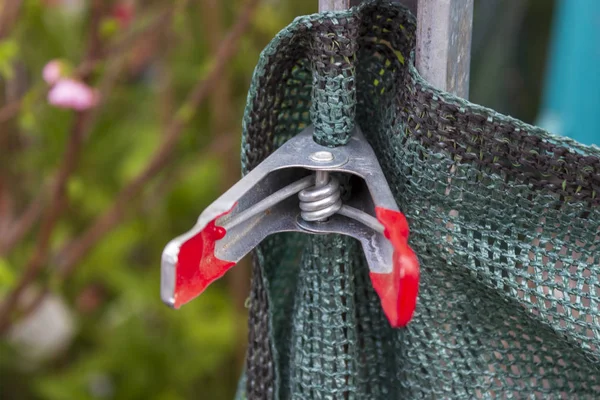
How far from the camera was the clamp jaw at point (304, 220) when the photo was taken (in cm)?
36

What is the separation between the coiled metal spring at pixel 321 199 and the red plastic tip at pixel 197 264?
0.06 metres

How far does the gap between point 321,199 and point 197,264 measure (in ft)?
0.28

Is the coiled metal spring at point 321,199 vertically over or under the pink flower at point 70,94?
over

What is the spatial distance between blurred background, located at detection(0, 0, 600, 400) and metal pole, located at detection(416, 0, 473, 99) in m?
0.88

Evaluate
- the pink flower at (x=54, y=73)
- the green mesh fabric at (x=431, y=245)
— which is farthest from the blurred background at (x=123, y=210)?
the green mesh fabric at (x=431, y=245)

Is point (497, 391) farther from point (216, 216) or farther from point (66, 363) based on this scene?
point (66, 363)

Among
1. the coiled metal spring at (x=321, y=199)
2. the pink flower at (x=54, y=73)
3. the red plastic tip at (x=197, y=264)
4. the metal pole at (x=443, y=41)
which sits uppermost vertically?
the metal pole at (x=443, y=41)

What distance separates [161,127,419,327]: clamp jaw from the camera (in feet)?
1.17

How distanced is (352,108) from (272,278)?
6.4 inches

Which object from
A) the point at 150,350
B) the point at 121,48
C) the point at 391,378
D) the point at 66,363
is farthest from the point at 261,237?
the point at 66,363

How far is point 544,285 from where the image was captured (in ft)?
1.39

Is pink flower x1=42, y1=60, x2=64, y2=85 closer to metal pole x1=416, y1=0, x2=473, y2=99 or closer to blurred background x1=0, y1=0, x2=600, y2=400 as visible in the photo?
blurred background x1=0, y1=0, x2=600, y2=400

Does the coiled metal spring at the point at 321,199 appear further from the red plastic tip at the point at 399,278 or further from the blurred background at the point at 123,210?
the blurred background at the point at 123,210

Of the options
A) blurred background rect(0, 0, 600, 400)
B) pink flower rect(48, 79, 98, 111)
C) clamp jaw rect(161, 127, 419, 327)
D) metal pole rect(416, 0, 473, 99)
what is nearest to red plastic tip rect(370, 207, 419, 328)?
clamp jaw rect(161, 127, 419, 327)
